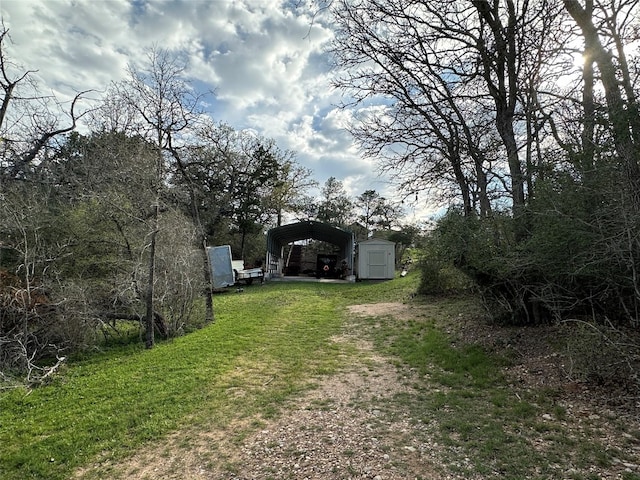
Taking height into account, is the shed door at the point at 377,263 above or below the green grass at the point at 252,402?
above

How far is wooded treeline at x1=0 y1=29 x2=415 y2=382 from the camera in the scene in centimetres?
605

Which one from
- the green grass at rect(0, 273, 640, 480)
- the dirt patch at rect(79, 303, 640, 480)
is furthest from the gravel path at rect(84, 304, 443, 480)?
the green grass at rect(0, 273, 640, 480)

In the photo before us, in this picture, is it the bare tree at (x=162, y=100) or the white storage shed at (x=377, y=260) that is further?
the white storage shed at (x=377, y=260)

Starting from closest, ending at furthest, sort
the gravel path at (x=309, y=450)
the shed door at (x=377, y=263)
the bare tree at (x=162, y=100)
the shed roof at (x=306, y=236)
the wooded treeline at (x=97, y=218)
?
the gravel path at (x=309, y=450)
the wooded treeline at (x=97, y=218)
the bare tree at (x=162, y=100)
the shed door at (x=377, y=263)
the shed roof at (x=306, y=236)

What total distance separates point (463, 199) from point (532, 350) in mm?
3430

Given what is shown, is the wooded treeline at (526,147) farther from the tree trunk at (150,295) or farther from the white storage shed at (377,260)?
the white storage shed at (377,260)

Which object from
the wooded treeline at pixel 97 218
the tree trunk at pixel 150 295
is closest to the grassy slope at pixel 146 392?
the tree trunk at pixel 150 295

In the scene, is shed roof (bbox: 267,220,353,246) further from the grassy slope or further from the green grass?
the green grass

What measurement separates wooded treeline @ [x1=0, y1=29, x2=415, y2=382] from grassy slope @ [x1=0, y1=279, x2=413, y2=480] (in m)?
0.73

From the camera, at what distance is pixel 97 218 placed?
770 centimetres

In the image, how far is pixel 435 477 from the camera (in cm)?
261

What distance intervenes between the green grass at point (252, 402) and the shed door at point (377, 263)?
1106cm

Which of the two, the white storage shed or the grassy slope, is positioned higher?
the white storage shed

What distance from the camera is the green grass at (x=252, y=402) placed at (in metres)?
2.92
